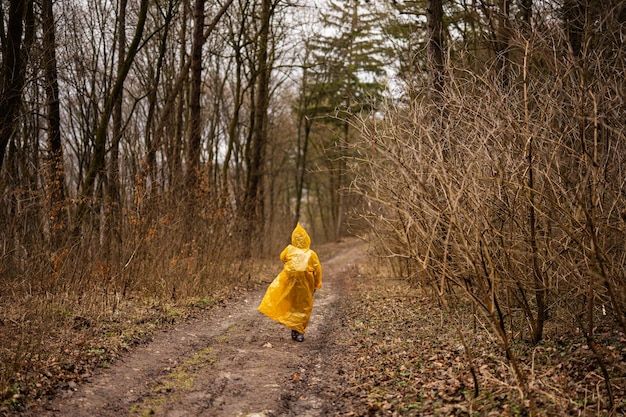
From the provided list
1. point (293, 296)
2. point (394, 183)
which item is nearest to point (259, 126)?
point (293, 296)

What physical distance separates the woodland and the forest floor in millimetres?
218

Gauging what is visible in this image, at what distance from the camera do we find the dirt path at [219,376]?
5.00 meters

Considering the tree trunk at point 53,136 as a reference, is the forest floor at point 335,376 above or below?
below

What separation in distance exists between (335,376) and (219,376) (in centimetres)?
141

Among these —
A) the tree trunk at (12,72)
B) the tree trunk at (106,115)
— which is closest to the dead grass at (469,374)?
the tree trunk at (12,72)

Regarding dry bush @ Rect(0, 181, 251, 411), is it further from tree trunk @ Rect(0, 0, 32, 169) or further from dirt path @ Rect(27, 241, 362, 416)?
tree trunk @ Rect(0, 0, 32, 169)

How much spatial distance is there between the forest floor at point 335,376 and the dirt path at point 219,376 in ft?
0.04

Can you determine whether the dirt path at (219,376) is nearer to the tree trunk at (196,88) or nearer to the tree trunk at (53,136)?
the tree trunk at (53,136)

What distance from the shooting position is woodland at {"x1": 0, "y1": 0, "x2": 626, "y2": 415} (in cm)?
485

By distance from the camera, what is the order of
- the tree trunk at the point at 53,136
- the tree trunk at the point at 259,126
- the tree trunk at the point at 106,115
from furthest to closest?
the tree trunk at the point at 259,126 → the tree trunk at the point at 106,115 → the tree trunk at the point at 53,136

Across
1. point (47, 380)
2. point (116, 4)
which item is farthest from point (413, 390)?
point (116, 4)

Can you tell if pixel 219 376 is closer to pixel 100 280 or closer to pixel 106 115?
pixel 100 280

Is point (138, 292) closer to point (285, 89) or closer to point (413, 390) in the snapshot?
point (413, 390)

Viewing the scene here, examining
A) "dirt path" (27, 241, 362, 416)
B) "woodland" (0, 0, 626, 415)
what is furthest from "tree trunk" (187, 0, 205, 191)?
"dirt path" (27, 241, 362, 416)
